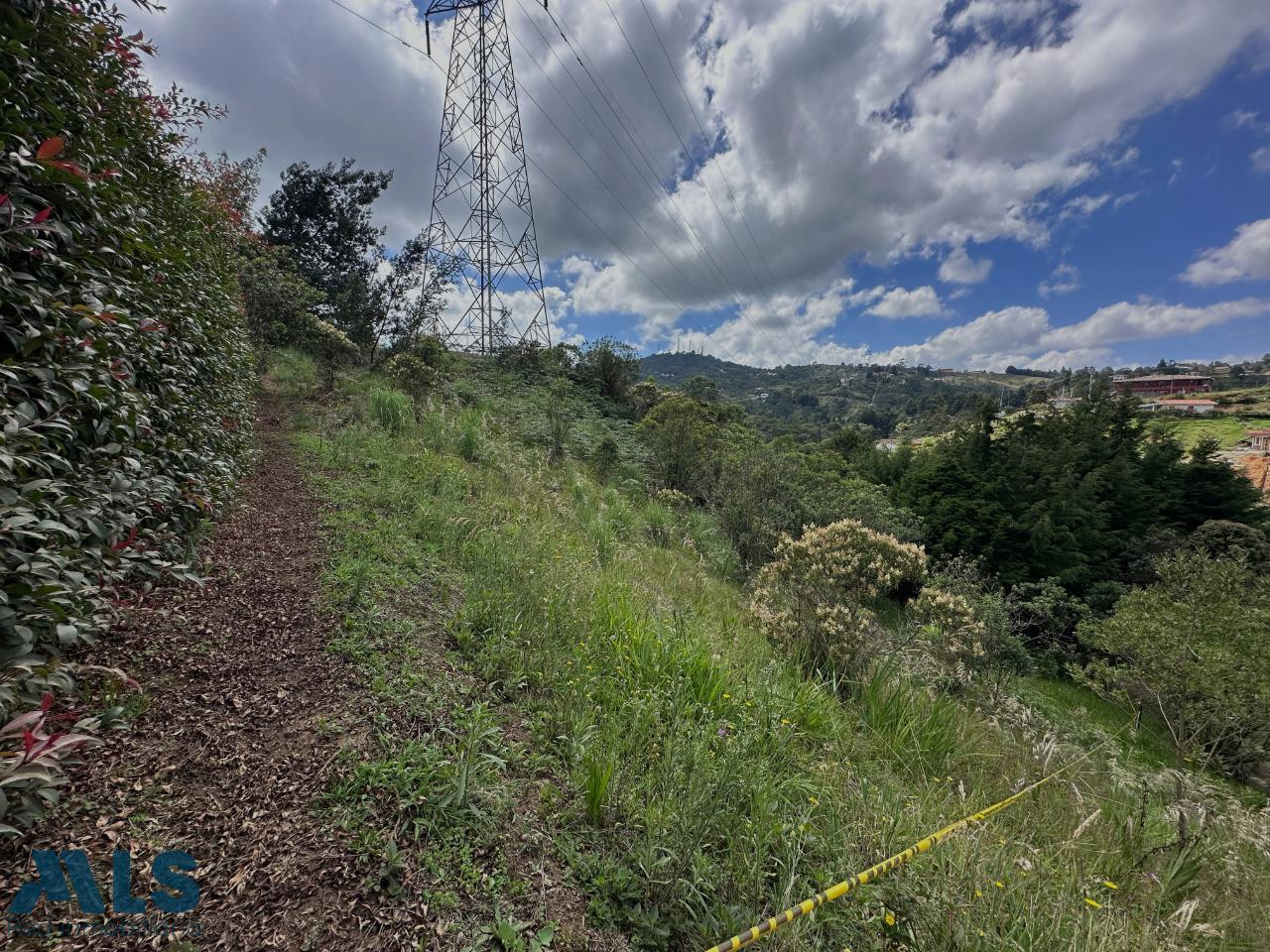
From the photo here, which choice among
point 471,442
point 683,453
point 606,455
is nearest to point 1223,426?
point 683,453

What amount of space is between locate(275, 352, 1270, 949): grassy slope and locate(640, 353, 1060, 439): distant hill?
97.0m

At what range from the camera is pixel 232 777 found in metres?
1.83

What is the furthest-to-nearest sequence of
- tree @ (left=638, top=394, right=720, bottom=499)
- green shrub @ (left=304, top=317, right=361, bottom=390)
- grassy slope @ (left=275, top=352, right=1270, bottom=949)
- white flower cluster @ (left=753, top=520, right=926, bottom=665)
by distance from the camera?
tree @ (left=638, top=394, right=720, bottom=499), green shrub @ (left=304, top=317, right=361, bottom=390), white flower cluster @ (left=753, top=520, right=926, bottom=665), grassy slope @ (left=275, top=352, right=1270, bottom=949)

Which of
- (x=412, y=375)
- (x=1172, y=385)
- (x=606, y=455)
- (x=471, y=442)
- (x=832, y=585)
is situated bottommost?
(x=832, y=585)

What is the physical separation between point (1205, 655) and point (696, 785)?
1339 cm

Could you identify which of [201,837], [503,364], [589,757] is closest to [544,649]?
[589,757]

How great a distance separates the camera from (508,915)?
63.7 inches

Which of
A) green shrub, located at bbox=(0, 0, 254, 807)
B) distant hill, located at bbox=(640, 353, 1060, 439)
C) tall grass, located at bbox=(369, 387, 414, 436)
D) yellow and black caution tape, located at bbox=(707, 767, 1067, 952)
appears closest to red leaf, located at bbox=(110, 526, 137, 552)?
green shrub, located at bbox=(0, 0, 254, 807)

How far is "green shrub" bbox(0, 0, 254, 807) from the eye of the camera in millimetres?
1484

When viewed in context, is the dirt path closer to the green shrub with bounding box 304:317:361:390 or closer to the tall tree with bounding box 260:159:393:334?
the green shrub with bounding box 304:317:361:390

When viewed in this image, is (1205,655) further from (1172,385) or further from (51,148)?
(1172,385)

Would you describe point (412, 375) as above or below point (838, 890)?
above

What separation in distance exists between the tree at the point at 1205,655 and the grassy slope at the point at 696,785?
741 centimetres

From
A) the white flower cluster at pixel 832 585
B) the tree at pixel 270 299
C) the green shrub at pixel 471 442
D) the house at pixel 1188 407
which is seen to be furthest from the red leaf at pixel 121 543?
the house at pixel 1188 407
